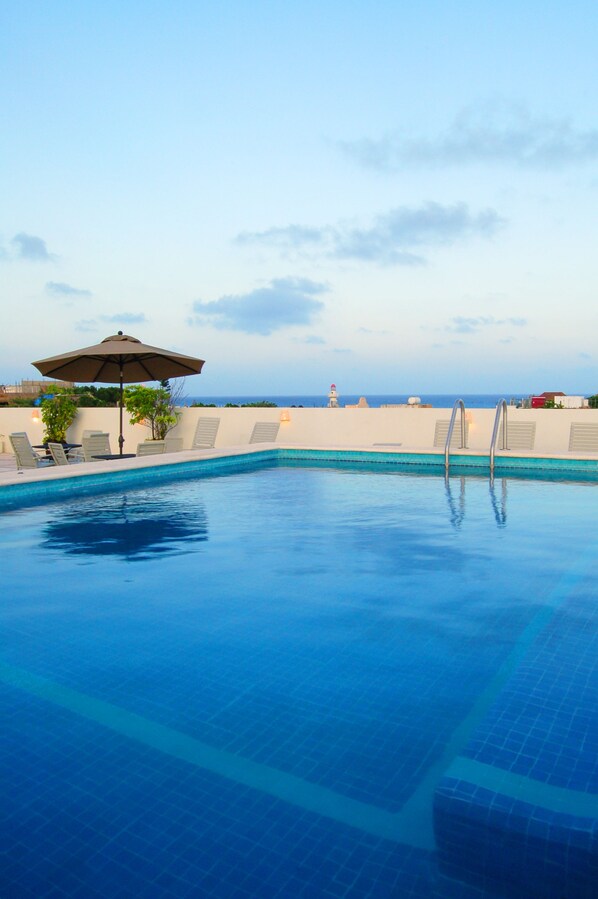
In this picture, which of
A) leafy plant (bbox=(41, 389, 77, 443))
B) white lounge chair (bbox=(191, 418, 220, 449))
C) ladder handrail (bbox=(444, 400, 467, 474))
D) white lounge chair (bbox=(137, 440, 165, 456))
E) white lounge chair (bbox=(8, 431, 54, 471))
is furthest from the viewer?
leafy plant (bbox=(41, 389, 77, 443))

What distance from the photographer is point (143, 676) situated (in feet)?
11.0

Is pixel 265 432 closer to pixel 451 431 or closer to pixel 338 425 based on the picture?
pixel 338 425

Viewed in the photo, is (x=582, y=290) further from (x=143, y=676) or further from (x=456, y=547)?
(x=143, y=676)

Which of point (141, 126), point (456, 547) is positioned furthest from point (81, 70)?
point (456, 547)

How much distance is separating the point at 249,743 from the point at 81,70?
42.8ft

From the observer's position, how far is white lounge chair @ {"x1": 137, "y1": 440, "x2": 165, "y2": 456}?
1147 centimetres

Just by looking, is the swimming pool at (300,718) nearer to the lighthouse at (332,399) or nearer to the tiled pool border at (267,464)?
the tiled pool border at (267,464)

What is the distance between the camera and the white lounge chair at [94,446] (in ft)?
36.0

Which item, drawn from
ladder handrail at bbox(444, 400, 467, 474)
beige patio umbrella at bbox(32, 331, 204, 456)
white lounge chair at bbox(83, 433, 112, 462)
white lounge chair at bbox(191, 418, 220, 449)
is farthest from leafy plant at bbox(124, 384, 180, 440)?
ladder handrail at bbox(444, 400, 467, 474)

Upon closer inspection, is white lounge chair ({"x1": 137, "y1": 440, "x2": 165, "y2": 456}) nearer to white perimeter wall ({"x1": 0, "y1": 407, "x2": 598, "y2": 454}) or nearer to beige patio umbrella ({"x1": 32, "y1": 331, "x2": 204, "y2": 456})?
beige patio umbrella ({"x1": 32, "y1": 331, "x2": 204, "y2": 456})

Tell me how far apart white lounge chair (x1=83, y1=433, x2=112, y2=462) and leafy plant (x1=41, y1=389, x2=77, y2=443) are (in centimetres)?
331

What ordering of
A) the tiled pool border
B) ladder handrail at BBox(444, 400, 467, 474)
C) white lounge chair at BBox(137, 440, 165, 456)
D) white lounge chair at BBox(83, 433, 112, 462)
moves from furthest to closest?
white lounge chair at BBox(137, 440, 165, 456) → ladder handrail at BBox(444, 400, 467, 474) → white lounge chair at BBox(83, 433, 112, 462) → the tiled pool border

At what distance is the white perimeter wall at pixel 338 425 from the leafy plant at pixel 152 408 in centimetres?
39

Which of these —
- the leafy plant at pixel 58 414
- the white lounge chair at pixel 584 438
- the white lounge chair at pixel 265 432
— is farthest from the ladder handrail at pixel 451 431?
the leafy plant at pixel 58 414
